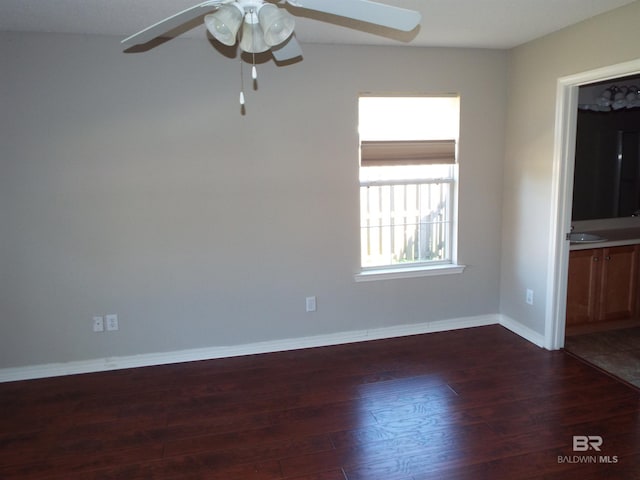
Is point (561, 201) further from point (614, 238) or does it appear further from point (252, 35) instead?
point (252, 35)

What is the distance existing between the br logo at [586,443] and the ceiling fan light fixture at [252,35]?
251cm

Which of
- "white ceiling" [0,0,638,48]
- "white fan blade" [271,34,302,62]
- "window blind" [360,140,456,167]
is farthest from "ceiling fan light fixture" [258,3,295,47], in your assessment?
"window blind" [360,140,456,167]

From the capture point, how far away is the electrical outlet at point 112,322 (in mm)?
3338

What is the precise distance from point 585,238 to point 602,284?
41cm

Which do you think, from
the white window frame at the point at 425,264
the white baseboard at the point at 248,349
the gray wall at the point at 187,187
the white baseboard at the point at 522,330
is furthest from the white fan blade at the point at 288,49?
the white baseboard at the point at 522,330

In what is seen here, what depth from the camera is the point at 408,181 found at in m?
3.80

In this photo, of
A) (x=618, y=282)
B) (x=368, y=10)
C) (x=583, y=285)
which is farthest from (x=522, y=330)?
(x=368, y=10)

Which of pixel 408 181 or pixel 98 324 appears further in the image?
pixel 408 181

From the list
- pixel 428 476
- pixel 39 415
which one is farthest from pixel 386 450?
pixel 39 415

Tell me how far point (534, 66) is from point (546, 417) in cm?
254

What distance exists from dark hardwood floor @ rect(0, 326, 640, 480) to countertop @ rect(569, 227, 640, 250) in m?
0.93

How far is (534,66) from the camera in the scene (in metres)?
3.50

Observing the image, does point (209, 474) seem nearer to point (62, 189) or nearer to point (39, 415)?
point (39, 415)

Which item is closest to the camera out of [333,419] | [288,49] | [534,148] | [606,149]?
[288,49]
